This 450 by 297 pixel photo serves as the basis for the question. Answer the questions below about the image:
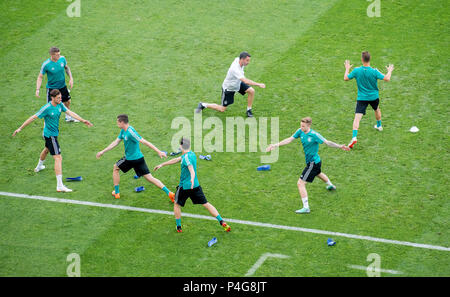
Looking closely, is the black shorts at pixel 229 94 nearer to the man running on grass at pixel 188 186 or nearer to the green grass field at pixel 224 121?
the green grass field at pixel 224 121

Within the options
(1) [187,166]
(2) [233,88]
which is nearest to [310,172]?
(1) [187,166]

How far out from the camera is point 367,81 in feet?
53.6

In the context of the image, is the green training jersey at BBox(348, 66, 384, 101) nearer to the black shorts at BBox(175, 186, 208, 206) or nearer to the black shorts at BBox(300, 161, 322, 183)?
the black shorts at BBox(300, 161, 322, 183)

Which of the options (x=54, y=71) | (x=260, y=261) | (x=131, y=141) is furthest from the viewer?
(x=54, y=71)

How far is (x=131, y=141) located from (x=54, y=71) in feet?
14.3

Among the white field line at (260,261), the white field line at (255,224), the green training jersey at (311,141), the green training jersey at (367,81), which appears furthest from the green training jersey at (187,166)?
the green training jersey at (367,81)

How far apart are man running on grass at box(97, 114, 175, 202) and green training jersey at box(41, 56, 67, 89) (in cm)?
379

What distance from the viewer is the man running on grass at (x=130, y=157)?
45.7 feet

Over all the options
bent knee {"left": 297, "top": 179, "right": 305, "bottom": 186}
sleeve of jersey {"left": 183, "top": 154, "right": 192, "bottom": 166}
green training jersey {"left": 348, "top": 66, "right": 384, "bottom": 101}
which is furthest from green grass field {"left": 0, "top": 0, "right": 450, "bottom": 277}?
sleeve of jersey {"left": 183, "top": 154, "right": 192, "bottom": 166}

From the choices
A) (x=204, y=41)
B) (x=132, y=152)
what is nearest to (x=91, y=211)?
(x=132, y=152)

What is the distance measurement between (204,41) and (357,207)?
9.59 m

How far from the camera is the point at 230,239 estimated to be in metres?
13.2

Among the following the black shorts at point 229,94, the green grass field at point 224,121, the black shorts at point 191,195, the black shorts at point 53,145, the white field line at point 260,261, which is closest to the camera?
the white field line at point 260,261

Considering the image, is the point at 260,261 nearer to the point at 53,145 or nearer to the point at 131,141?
the point at 131,141
